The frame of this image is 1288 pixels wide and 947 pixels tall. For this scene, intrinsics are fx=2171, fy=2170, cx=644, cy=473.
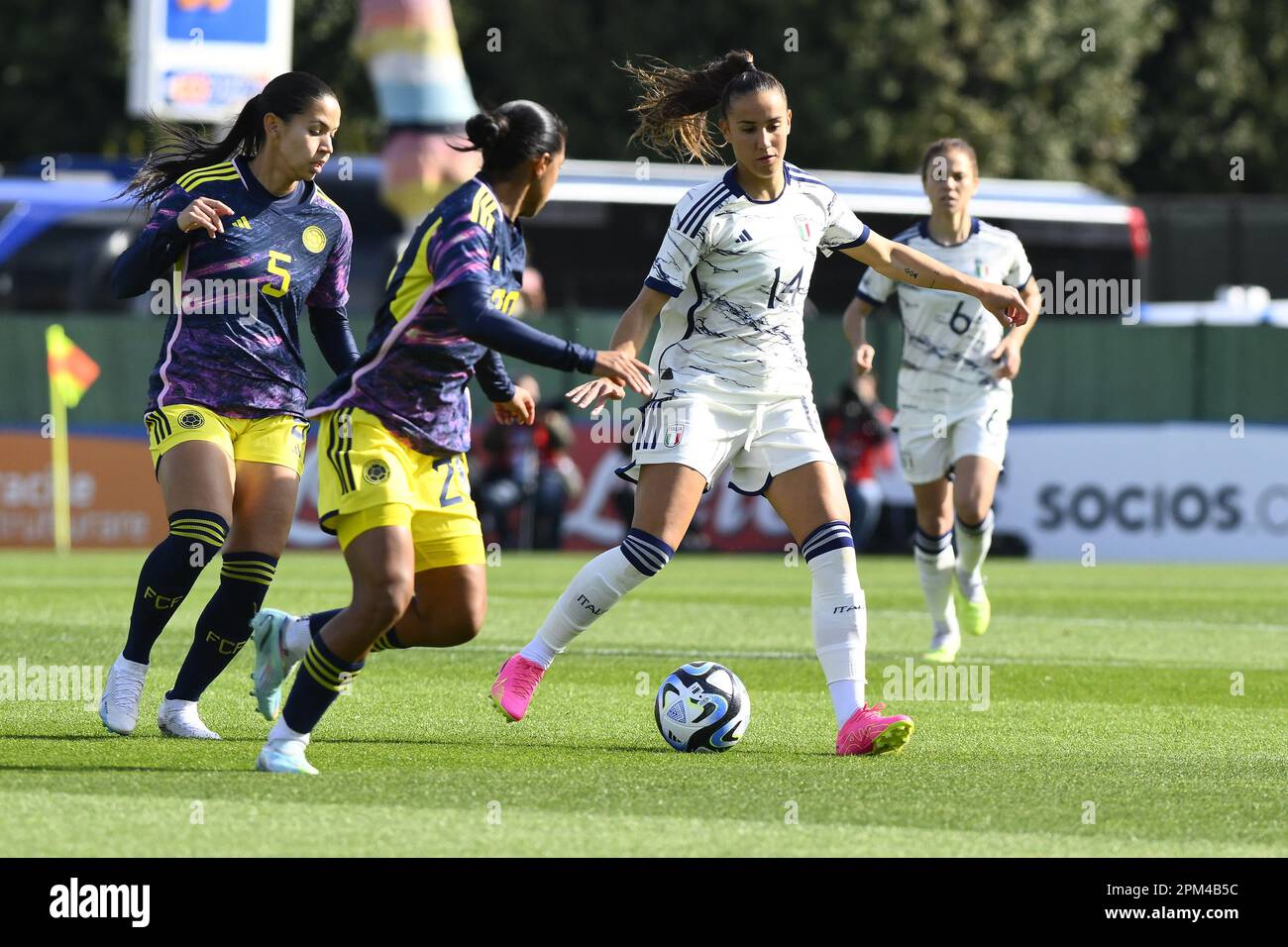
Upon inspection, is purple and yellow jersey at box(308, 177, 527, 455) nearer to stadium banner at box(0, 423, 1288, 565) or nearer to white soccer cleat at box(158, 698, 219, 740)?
white soccer cleat at box(158, 698, 219, 740)

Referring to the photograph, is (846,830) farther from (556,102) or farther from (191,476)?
(556,102)

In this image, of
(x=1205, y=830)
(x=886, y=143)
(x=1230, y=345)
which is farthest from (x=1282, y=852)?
(x=886, y=143)

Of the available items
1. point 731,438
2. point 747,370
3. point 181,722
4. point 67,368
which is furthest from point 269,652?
point 67,368

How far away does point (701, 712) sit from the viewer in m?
7.63

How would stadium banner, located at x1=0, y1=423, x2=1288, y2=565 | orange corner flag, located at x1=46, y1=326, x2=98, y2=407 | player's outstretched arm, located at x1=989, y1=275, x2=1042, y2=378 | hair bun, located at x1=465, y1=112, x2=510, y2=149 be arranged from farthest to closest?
stadium banner, located at x1=0, y1=423, x2=1288, y2=565 < orange corner flag, located at x1=46, y1=326, x2=98, y2=407 < player's outstretched arm, located at x1=989, y1=275, x2=1042, y2=378 < hair bun, located at x1=465, y1=112, x2=510, y2=149

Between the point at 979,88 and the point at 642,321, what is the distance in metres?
33.7

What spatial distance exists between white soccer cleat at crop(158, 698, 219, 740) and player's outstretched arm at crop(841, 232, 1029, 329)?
2854mm

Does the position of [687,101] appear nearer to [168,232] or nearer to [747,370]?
[747,370]

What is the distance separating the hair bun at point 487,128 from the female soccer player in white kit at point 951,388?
4.83 metres

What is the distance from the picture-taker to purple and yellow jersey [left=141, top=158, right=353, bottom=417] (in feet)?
24.5

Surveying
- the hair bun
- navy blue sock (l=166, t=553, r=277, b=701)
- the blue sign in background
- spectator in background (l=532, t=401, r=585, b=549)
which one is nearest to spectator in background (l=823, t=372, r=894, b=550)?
spectator in background (l=532, t=401, r=585, b=549)

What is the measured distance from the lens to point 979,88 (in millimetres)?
39938

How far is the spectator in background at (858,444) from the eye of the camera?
22234mm

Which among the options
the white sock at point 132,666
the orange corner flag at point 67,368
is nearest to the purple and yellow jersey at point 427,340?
the white sock at point 132,666
